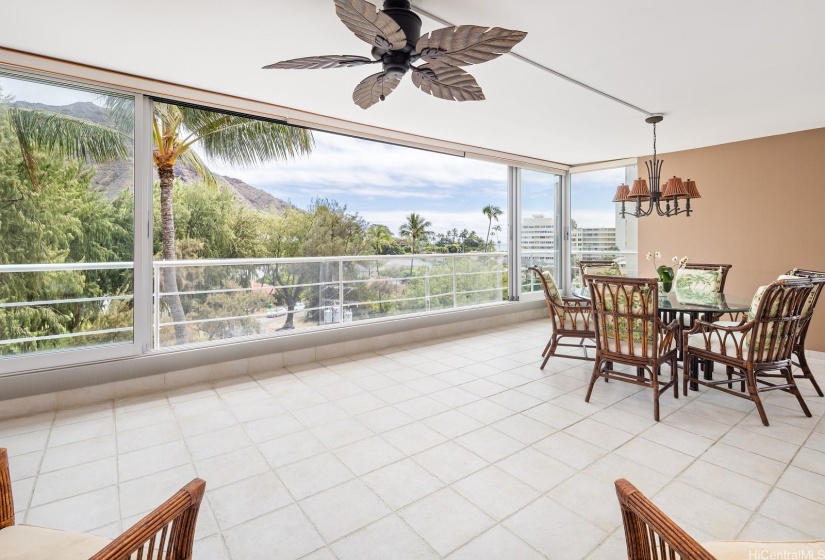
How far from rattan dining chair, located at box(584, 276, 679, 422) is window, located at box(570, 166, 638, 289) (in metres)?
3.31

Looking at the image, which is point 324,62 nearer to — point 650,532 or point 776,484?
point 650,532

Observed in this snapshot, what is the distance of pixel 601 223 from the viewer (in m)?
6.35

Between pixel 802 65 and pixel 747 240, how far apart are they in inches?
97.8

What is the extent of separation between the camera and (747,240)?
4.64m

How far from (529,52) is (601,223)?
4410 mm

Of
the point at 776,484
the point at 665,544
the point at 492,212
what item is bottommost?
the point at 776,484

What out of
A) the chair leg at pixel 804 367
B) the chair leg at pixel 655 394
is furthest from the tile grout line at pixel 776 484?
the chair leg at pixel 655 394

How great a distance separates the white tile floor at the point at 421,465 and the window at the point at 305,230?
4.18ft

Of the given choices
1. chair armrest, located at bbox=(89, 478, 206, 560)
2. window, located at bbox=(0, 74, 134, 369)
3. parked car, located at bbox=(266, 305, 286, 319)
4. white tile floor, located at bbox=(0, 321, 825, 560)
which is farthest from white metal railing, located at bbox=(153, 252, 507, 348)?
chair armrest, located at bbox=(89, 478, 206, 560)

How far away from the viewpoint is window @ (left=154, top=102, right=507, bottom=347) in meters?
4.43

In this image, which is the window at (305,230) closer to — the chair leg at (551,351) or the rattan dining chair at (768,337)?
the chair leg at (551,351)

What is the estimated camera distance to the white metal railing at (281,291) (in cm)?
411

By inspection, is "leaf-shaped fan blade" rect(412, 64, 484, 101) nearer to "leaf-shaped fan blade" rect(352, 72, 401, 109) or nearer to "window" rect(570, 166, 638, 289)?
"leaf-shaped fan blade" rect(352, 72, 401, 109)

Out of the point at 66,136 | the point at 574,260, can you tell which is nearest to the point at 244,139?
the point at 66,136
